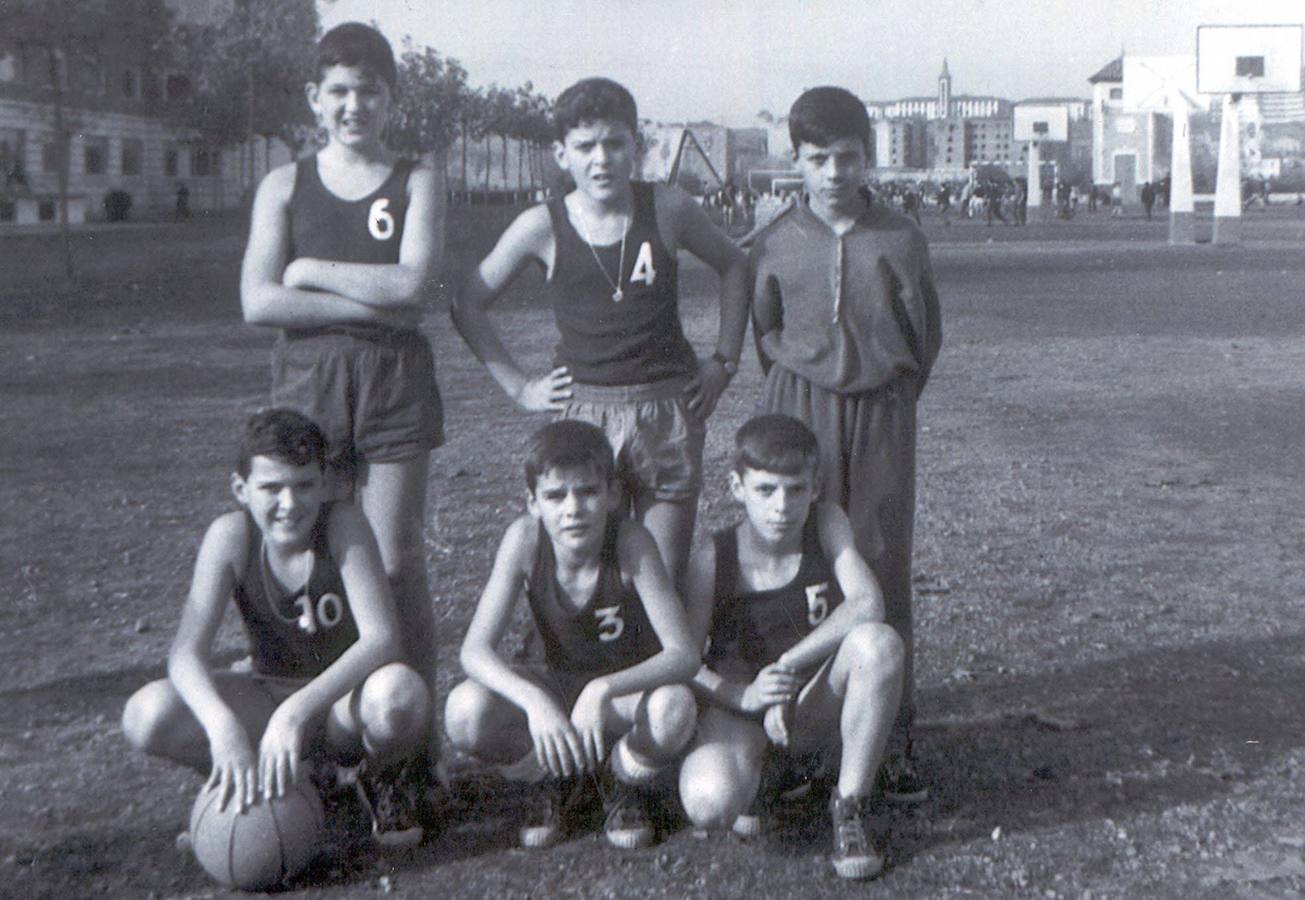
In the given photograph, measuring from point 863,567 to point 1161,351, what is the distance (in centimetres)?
1273

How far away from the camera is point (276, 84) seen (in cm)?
4509

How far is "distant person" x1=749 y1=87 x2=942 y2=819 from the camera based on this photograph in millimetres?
4320

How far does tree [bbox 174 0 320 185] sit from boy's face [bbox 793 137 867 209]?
3608 cm

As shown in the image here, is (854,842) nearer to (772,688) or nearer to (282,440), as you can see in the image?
(772,688)

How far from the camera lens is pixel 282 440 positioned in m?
3.85

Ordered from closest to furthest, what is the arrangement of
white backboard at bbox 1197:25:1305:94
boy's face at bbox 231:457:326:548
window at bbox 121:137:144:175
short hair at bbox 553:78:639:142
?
boy's face at bbox 231:457:326:548
short hair at bbox 553:78:639:142
white backboard at bbox 1197:25:1305:94
window at bbox 121:137:144:175

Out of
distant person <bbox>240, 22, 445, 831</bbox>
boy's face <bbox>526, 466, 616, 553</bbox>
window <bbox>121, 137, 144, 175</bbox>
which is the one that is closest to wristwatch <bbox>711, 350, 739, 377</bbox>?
boy's face <bbox>526, 466, 616, 553</bbox>

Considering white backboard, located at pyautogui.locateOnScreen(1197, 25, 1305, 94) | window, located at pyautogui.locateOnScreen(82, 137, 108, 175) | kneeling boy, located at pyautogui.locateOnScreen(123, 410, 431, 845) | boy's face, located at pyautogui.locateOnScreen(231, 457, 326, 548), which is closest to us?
kneeling boy, located at pyautogui.locateOnScreen(123, 410, 431, 845)

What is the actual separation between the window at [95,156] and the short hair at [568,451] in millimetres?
57371

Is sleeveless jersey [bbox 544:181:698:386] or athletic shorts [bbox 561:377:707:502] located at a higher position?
sleeveless jersey [bbox 544:181:698:386]

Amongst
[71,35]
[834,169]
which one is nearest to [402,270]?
[834,169]

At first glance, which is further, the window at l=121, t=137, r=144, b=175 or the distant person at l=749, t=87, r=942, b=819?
the window at l=121, t=137, r=144, b=175

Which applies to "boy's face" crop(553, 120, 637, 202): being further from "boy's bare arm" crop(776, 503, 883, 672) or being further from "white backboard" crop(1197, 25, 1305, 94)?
"white backboard" crop(1197, 25, 1305, 94)

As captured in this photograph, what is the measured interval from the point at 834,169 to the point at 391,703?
172cm
